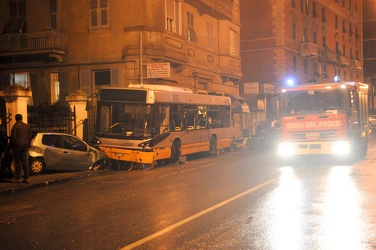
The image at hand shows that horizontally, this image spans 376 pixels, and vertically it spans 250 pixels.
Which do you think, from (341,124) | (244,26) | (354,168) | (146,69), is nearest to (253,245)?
(354,168)

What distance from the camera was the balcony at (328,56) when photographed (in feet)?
172

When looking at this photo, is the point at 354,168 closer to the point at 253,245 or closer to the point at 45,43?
the point at 253,245

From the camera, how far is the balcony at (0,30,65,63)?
2634cm

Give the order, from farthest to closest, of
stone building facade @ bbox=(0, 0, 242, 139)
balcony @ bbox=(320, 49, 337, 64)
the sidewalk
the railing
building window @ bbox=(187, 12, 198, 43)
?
1. balcony @ bbox=(320, 49, 337, 64)
2. building window @ bbox=(187, 12, 198, 43)
3. the railing
4. stone building facade @ bbox=(0, 0, 242, 139)
5. the sidewalk

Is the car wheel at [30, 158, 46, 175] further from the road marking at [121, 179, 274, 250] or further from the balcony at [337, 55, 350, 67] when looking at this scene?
the balcony at [337, 55, 350, 67]

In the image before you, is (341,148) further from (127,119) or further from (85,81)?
(85,81)

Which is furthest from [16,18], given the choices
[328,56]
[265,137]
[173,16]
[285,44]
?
[328,56]

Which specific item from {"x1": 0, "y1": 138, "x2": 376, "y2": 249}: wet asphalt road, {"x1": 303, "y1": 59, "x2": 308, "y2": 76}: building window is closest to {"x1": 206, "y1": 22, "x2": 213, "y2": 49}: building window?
{"x1": 0, "y1": 138, "x2": 376, "y2": 249}: wet asphalt road

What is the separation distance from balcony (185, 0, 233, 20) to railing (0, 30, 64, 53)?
7.98 m

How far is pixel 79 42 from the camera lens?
26.7 metres

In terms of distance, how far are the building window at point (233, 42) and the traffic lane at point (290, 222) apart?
24.2 metres

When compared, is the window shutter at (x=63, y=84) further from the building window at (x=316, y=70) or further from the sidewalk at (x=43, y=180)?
the building window at (x=316, y=70)

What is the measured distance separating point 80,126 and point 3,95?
526cm

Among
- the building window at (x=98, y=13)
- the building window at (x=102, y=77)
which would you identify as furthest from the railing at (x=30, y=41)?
the building window at (x=102, y=77)
